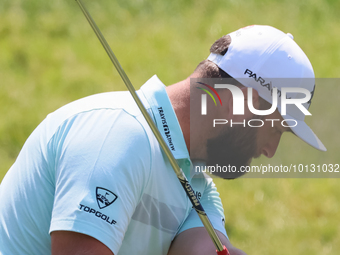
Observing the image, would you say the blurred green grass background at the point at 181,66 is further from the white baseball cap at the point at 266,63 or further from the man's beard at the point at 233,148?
the white baseball cap at the point at 266,63

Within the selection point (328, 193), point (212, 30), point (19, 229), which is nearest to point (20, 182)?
point (19, 229)

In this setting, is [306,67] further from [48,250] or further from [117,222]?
[48,250]

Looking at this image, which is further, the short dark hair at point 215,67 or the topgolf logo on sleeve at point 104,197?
the short dark hair at point 215,67

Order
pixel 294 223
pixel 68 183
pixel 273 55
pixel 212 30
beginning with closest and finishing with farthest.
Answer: pixel 68 183 → pixel 273 55 → pixel 294 223 → pixel 212 30

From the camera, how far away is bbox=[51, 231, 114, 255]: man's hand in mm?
1146

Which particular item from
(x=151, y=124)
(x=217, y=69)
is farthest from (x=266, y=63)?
(x=151, y=124)

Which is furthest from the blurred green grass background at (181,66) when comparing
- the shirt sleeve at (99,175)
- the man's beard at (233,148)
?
the shirt sleeve at (99,175)

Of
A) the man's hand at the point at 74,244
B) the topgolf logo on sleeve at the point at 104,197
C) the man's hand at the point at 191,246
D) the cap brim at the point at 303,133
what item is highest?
the topgolf logo on sleeve at the point at 104,197

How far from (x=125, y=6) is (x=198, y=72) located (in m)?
2.68

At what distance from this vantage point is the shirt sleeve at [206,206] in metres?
1.63

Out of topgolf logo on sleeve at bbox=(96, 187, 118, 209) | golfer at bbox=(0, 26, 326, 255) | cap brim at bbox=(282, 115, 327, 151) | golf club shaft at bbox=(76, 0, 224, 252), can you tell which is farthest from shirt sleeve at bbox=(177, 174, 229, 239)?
topgolf logo on sleeve at bbox=(96, 187, 118, 209)

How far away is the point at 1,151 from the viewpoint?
3.00m

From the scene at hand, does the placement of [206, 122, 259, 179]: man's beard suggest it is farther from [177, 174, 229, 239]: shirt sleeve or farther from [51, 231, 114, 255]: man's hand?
[51, 231, 114, 255]: man's hand

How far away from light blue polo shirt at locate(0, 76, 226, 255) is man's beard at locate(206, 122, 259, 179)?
11cm
